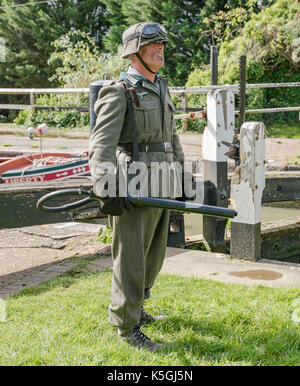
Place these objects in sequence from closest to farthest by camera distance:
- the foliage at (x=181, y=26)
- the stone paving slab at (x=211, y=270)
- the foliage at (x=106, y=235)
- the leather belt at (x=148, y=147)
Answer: the leather belt at (x=148, y=147)
the stone paving slab at (x=211, y=270)
the foliage at (x=106, y=235)
the foliage at (x=181, y=26)

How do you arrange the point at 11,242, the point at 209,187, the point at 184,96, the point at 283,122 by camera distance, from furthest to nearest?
1. the point at 283,122
2. the point at 184,96
3. the point at 11,242
4. the point at 209,187

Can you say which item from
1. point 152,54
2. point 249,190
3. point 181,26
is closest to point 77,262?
point 249,190

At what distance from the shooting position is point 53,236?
675cm

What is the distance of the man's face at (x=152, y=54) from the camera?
3184mm

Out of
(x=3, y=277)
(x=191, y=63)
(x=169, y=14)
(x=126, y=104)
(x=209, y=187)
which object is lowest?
(x=3, y=277)

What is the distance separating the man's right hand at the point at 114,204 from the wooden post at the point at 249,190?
88.7 inches

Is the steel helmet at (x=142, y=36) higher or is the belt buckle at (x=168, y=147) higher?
the steel helmet at (x=142, y=36)

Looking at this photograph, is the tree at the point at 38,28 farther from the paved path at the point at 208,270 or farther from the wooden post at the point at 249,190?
the wooden post at the point at 249,190

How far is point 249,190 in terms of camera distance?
5078mm

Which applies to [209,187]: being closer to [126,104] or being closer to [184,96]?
[126,104]

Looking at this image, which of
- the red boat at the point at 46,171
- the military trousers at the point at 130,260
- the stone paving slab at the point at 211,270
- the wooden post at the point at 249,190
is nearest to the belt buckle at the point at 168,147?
the military trousers at the point at 130,260

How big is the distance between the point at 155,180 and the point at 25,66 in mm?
27339

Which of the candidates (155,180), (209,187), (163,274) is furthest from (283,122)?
(155,180)

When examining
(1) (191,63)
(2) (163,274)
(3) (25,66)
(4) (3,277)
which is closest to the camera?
(2) (163,274)
